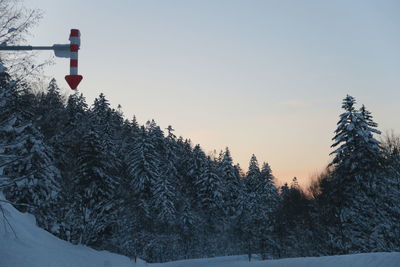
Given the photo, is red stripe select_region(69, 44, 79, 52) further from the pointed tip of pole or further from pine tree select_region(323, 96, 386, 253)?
pine tree select_region(323, 96, 386, 253)

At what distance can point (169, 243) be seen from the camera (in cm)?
5988

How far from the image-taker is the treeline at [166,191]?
2332 centimetres

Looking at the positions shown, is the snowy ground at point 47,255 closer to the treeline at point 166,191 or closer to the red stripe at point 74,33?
the treeline at point 166,191

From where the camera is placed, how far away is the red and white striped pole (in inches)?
189

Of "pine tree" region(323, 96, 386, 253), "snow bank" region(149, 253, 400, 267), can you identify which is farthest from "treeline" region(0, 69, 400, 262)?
"snow bank" region(149, 253, 400, 267)

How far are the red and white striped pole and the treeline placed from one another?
11.7ft

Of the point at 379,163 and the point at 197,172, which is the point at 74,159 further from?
the point at 197,172

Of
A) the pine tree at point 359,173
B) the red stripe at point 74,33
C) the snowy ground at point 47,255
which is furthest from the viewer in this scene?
the pine tree at point 359,173

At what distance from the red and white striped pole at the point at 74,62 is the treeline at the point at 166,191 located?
11.7 feet

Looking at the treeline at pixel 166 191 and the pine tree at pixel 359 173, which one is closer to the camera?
the treeline at pixel 166 191

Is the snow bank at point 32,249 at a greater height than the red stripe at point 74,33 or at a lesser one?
lesser

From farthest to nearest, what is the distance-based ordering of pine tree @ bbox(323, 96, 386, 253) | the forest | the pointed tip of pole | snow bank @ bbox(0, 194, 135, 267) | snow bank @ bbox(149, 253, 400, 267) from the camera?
pine tree @ bbox(323, 96, 386, 253) → the forest → snow bank @ bbox(149, 253, 400, 267) → snow bank @ bbox(0, 194, 135, 267) → the pointed tip of pole

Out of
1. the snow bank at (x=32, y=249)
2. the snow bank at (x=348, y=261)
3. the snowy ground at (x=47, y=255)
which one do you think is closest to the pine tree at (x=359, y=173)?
the snow bank at (x=348, y=261)

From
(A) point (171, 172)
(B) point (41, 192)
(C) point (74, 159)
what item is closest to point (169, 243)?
(A) point (171, 172)
